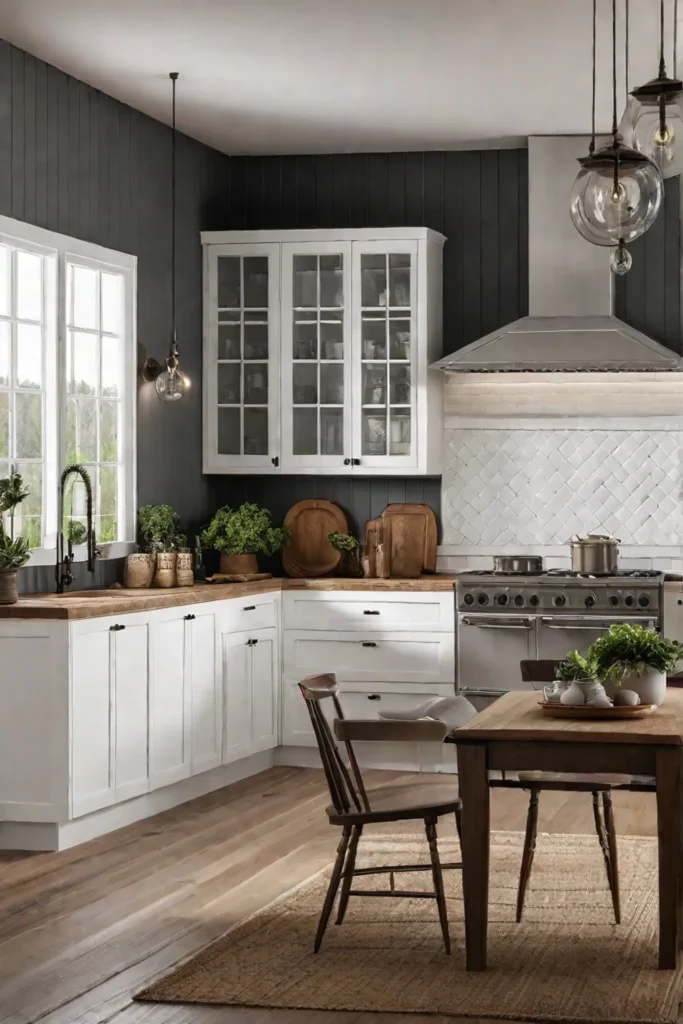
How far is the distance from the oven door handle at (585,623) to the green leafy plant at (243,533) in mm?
1542

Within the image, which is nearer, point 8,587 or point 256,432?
point 8,587

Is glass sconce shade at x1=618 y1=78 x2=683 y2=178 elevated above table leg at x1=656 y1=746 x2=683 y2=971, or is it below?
above

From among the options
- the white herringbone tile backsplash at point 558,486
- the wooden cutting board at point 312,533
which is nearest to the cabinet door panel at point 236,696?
the wooden cutting board at point 312,533

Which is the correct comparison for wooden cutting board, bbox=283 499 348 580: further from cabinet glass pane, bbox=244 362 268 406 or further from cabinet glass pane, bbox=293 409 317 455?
cabinet glass pane, bbox=244 362 268 406

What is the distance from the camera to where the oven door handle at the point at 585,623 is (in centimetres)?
702

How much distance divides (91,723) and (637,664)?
2414 millimetres

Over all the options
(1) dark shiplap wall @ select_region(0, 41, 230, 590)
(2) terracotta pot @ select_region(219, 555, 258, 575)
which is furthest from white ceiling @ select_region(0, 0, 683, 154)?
(2) terracotta pot @ select_region(219, 555, 258, 575)

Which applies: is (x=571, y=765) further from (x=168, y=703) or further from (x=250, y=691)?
(x=250, y=691)

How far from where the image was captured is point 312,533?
795 cm

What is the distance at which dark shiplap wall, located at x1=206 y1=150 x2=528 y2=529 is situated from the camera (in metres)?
7.87

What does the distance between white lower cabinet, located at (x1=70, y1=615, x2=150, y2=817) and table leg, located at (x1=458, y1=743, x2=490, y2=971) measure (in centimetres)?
209

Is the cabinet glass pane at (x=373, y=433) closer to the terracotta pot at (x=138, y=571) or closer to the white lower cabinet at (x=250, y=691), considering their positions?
the white lower cabinet at (x=250, y=691)

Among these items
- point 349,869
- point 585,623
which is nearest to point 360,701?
point 585,623

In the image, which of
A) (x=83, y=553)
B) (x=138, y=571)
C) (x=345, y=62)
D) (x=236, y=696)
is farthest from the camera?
(x=236, y=696)
